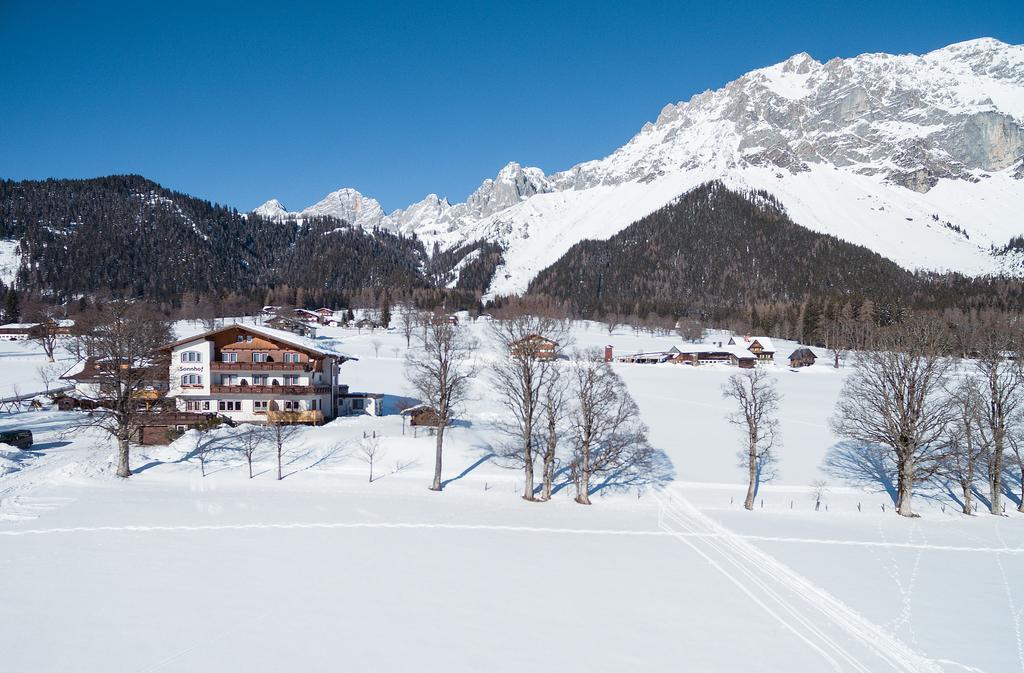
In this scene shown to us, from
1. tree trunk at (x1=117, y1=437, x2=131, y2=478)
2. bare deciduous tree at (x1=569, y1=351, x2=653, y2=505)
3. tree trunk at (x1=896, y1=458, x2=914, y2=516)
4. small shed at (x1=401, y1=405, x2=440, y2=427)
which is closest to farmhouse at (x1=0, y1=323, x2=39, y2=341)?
tree trunk at (x1=117, y1=437, x2=131, y2=478)

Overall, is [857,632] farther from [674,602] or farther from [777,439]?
[777,439]

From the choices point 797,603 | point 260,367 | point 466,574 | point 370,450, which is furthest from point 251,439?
point 797,603

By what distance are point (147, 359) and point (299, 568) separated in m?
28.8

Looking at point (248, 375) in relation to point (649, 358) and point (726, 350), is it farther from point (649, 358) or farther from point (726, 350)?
point (726, 350)

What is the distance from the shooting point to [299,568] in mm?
17812

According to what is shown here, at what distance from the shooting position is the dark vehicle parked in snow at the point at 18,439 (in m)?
34.8

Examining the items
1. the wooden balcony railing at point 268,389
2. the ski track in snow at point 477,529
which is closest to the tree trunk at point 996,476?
the ski track in snow at point 477,529

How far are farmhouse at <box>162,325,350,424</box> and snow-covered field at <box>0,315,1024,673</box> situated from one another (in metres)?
9.58

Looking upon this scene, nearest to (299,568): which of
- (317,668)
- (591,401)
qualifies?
(317,668)

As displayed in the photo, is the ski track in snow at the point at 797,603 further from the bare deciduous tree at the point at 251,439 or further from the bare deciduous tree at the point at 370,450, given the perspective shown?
the bare deciduous tree at the point at 251,439

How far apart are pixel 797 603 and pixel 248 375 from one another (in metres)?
43.2

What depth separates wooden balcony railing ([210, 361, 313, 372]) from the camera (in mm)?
46406

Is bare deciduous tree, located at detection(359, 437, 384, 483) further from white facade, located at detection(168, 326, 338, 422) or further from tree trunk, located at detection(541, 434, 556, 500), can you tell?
tree trunk, located at detection(541, 434, 556, 500)

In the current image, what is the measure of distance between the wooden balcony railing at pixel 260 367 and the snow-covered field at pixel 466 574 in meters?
11.0
